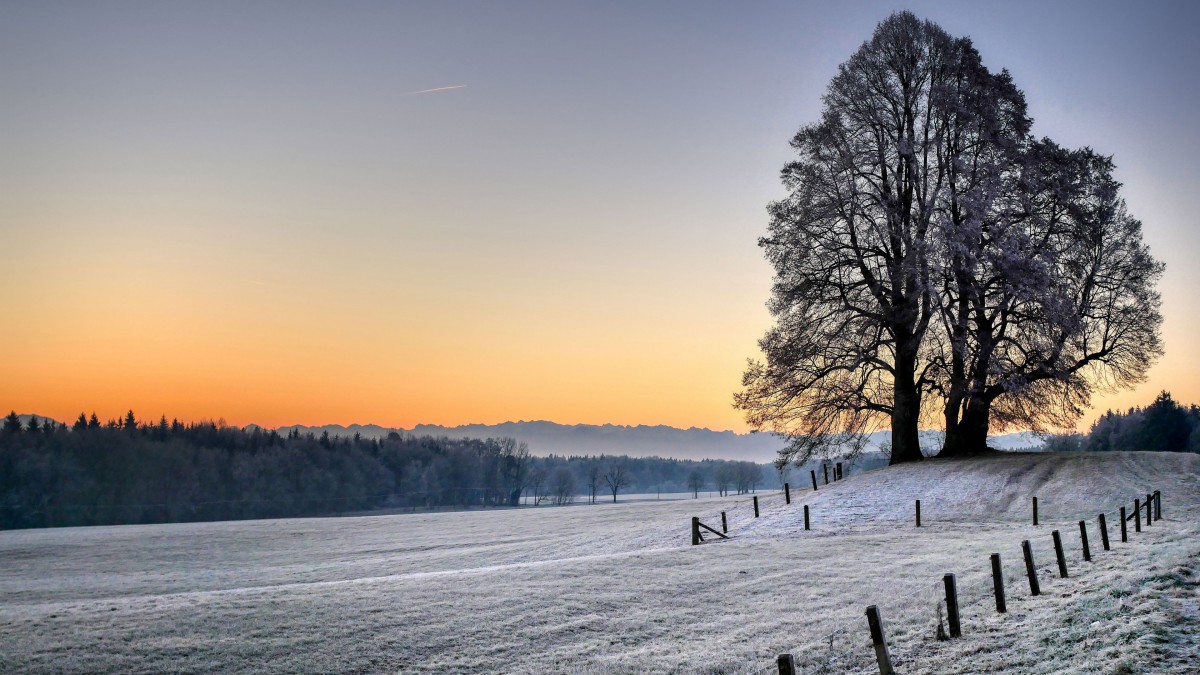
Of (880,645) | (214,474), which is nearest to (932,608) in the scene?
(880,645)

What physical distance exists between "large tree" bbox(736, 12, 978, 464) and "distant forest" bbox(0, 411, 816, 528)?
337 feet

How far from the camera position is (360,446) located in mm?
178000

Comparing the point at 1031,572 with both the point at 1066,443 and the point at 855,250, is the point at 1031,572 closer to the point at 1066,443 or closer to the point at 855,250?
the point at 855,250

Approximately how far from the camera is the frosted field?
48.9 ft

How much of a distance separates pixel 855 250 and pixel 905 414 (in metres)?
9.84

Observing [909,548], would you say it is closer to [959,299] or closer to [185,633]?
[959,299]

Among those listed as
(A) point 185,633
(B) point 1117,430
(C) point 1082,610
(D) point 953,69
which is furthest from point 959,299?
(B) point 1117,430

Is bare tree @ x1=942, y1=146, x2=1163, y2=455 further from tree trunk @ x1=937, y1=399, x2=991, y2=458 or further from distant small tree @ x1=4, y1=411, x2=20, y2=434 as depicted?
distant small tree @ x1=4, y1=411, x2=20, y2=434

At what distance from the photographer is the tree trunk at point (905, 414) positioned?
45.4 metres

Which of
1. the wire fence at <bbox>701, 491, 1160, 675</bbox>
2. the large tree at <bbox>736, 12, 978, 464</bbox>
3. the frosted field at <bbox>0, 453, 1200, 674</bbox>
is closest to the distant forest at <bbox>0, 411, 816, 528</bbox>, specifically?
the frosted field at <bbox>0, 453, 1200, 674</bbox>

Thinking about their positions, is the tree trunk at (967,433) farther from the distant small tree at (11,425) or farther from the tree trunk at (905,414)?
the distant small tree at (11,425)

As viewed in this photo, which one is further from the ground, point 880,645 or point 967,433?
point 967,433

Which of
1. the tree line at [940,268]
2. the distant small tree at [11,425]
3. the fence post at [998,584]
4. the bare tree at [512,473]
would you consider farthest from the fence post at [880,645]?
the bare tree at [512,473]

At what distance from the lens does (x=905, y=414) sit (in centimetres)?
4591
